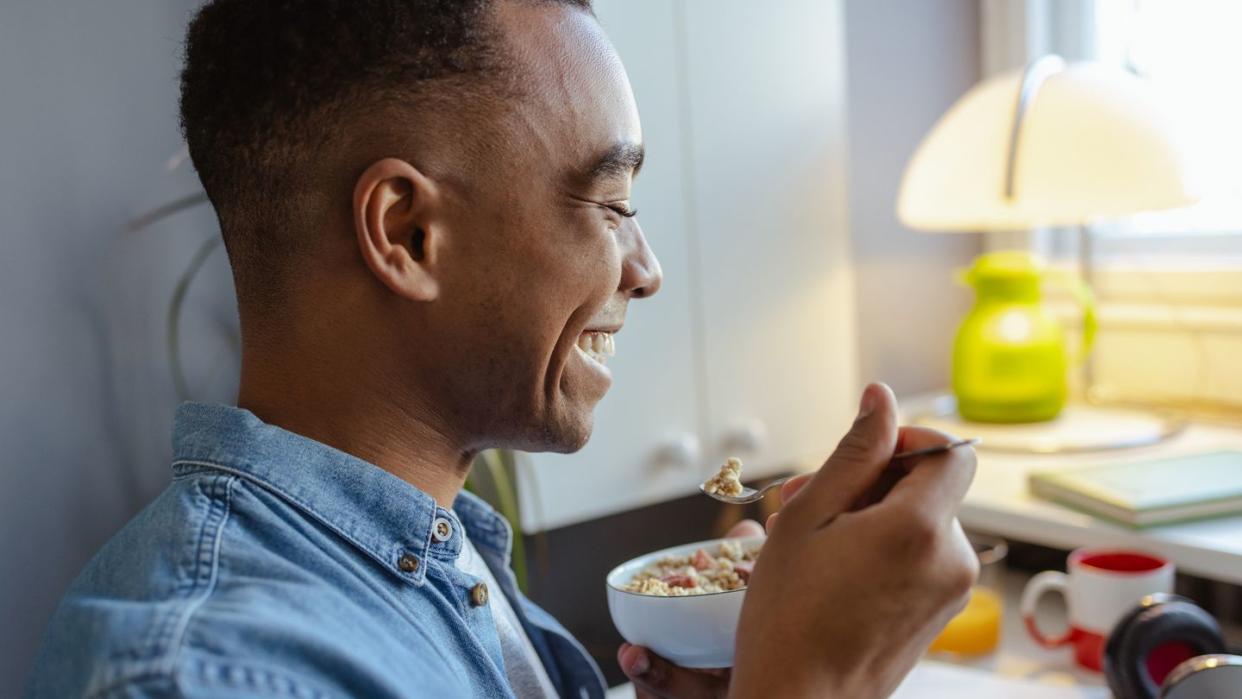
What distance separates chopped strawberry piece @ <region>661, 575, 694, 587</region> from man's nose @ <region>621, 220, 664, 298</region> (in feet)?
0.69

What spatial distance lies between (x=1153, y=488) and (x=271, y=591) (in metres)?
0.98

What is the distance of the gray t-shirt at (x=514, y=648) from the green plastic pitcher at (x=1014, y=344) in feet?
3.06

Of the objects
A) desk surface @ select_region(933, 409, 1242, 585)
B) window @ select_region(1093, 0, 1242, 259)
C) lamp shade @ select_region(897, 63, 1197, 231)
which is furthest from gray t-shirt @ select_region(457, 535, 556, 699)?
window @ select_region(1093, 0, 1242, 259)

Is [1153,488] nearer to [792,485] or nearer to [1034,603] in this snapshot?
[1034,603]

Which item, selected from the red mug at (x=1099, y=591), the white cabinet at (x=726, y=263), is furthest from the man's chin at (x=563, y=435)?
the red mug at (x=1099, y=591)

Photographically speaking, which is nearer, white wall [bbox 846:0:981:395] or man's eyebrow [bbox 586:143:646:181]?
man's eyebrow [bbox 586:143:646:181]

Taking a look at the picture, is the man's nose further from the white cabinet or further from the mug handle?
the mug handle

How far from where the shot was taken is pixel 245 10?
2.24 ft

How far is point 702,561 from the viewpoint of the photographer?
84cm

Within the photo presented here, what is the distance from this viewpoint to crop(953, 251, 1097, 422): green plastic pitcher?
5.03 ft

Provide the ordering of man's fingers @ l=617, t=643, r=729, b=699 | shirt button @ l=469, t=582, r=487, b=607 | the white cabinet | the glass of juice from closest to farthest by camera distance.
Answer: shirt button @ l=469, t=582, r=487, b=607, man's fingers @ l=617, t=643, r=729, b=699, the glass of juice, the white cabinet

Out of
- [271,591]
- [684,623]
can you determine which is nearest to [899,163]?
[684,623]

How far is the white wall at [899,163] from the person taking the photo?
1788mm

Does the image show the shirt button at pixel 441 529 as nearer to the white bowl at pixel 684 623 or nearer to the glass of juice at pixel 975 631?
the white bowl at pixel 684 623
